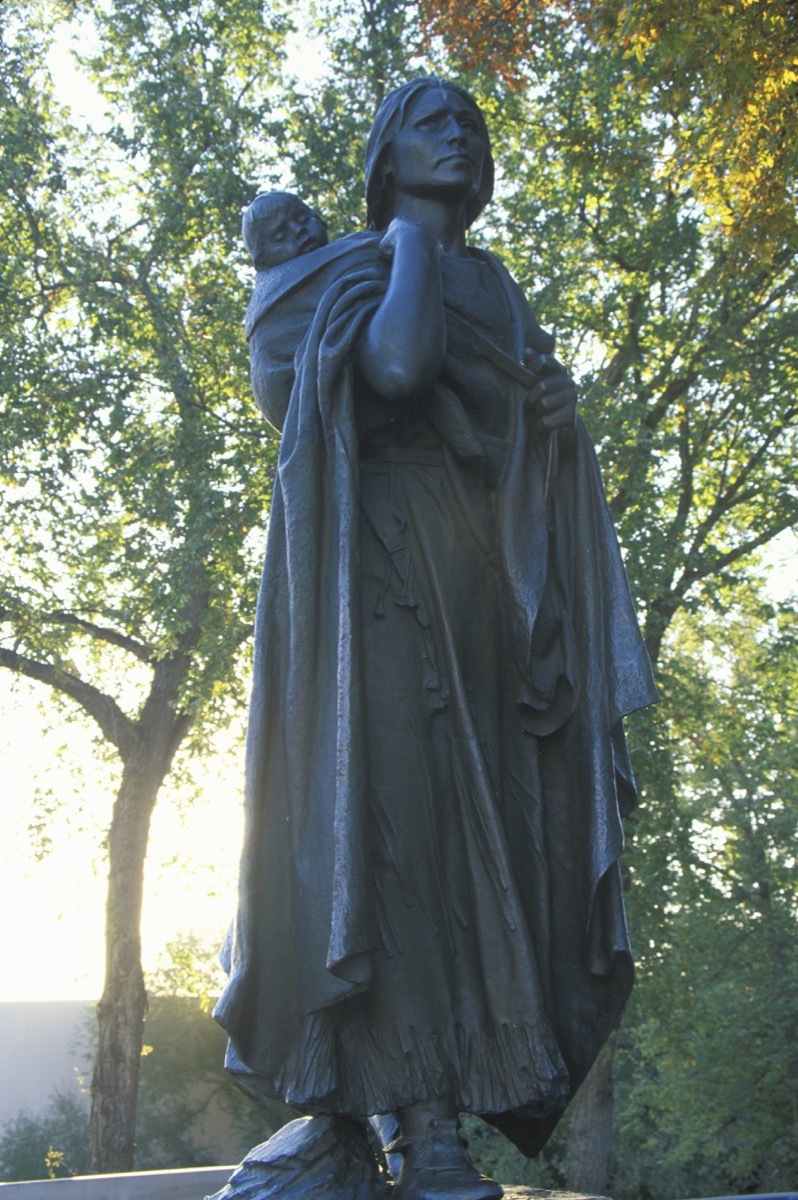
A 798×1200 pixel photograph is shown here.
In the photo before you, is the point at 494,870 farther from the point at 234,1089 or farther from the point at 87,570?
the point at 234,1089

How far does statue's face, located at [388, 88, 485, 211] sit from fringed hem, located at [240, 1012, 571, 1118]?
2.16 meters

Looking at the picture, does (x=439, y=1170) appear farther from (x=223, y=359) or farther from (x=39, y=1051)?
(x=39, y=1051)

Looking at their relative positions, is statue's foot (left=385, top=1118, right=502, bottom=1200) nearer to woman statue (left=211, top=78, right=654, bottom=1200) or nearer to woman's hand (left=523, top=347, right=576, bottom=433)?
woman statue (left=211, top=78, right=654, bottom=1200)

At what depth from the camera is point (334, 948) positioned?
10.7 feet

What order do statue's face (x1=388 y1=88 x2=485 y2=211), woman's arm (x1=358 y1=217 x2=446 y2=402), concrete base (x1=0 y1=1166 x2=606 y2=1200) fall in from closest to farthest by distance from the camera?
woman's arm (x1=358 y1=217 x2=446 y2=402)
statue's face (x1=388 y1=88 x2=485 y2=211)
concrete base (x1=0 y1=1166 x2=606 y2=1200)

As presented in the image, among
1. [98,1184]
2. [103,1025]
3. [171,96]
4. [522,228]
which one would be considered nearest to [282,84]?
[171,96]

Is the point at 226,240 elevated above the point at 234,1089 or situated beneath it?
elevated above

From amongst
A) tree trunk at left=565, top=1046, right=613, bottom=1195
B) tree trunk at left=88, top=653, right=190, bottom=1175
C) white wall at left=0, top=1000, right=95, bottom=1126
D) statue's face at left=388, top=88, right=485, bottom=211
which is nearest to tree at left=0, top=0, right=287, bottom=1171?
tree trunk at left=88, top=653, right=190, bottom=1175

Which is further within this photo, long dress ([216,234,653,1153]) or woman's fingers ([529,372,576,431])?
woman's fingers ([529,372,576,431])

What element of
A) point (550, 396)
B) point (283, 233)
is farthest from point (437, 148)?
point (550, 396)

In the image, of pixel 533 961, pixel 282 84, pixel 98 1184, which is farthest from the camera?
pixel 282 84

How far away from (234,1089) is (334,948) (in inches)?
1168

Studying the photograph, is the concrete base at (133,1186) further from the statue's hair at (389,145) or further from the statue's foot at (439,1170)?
the statue's hair at (389,145)

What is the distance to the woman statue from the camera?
3.39 m
